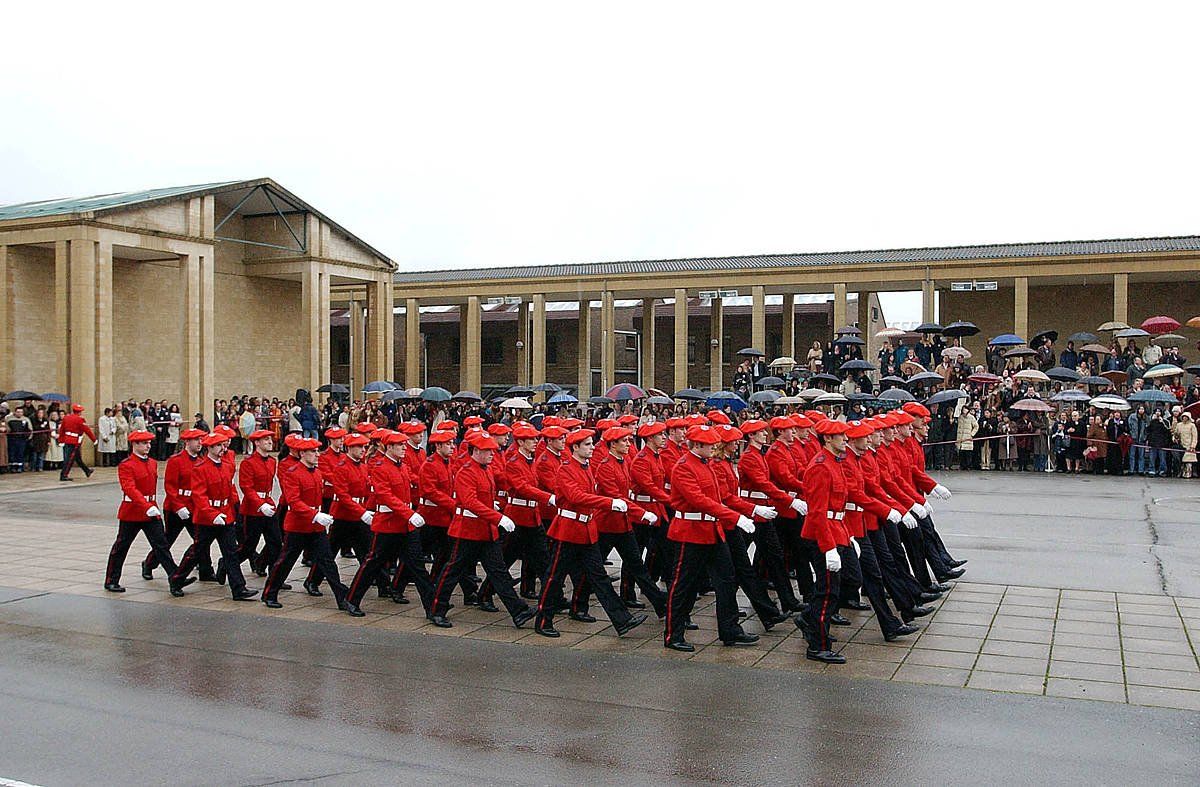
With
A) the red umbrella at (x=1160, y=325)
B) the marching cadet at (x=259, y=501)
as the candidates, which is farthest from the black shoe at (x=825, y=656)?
the red umbrella at (x=1160, y=325)

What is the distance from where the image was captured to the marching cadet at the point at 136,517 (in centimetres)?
1137

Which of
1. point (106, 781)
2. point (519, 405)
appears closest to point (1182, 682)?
point (106, 781)

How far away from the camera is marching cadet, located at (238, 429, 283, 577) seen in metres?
11.3

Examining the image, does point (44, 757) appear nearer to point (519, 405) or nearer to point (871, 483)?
point (871, 483)

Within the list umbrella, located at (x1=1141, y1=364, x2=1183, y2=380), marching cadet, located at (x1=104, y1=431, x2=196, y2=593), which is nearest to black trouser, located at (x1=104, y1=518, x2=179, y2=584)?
marching cadet, located at (x1=104, y1=431, x2=196, y2=593)

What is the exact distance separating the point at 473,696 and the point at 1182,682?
5064mm

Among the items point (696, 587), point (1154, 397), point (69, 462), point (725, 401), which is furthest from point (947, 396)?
point (69, 462)

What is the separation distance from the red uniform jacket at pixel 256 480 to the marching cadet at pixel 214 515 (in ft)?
0.80

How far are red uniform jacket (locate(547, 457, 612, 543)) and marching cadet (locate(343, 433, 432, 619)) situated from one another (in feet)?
4.91

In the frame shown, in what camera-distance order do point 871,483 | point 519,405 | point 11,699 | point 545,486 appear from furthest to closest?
point 519,405, point 545,486, point 871,483, point 11,699

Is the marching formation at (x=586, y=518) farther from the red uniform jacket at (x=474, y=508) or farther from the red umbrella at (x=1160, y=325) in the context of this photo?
the red umbrella at (x=1160, y=325)

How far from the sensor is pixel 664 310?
2092 inches

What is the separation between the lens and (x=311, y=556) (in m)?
10.9

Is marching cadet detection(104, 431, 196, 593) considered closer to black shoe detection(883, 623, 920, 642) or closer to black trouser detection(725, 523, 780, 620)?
black trouser detection(725, 523, 780, 620)
